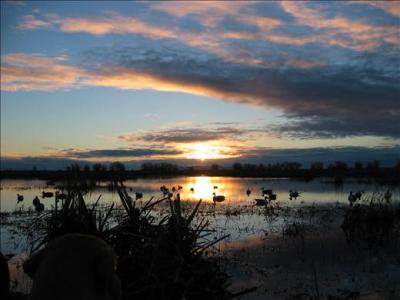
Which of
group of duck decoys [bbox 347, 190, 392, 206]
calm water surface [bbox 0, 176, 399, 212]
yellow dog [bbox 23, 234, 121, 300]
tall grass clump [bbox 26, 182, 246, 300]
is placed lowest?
calm water surface [bbox 0, 176, 399, 212]

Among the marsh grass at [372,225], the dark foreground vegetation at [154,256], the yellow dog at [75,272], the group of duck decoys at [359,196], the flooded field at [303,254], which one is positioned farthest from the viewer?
the group of duck decoys at [359,196]

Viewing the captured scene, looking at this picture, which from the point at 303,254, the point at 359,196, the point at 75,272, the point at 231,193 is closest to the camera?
the point at 75,272

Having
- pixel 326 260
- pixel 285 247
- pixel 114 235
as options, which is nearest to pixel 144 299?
pixel 114 235

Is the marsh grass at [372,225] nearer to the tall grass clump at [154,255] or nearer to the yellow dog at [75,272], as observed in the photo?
the tall grass clump at [154,255]

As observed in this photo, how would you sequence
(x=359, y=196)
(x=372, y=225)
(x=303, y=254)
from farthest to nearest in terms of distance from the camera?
(x=359, y=196) < (x=372, y=225) < (x=303, y=254)

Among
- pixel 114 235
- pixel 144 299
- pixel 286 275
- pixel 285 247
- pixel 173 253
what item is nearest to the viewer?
pixel 144 299

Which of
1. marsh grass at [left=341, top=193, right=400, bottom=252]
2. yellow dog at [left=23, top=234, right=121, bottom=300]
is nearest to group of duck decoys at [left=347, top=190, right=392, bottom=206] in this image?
marsh grass at [left=341, top=193, right=400, bottom=252]

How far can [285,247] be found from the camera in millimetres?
13016

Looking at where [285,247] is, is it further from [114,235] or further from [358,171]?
[358,171]

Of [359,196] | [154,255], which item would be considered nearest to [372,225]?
[359,196]

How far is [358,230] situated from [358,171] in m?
65.2

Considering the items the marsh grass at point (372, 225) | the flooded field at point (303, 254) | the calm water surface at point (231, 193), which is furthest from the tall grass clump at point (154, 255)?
the calm water surface at point (231, 193)

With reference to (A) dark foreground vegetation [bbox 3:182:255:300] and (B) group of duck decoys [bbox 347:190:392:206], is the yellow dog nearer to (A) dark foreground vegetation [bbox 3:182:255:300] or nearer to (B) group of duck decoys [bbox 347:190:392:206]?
(A) dark foreground vegetation [bbox 3:182:255:300]

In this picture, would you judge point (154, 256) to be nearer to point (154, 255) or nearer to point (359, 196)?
point (154, 255)
